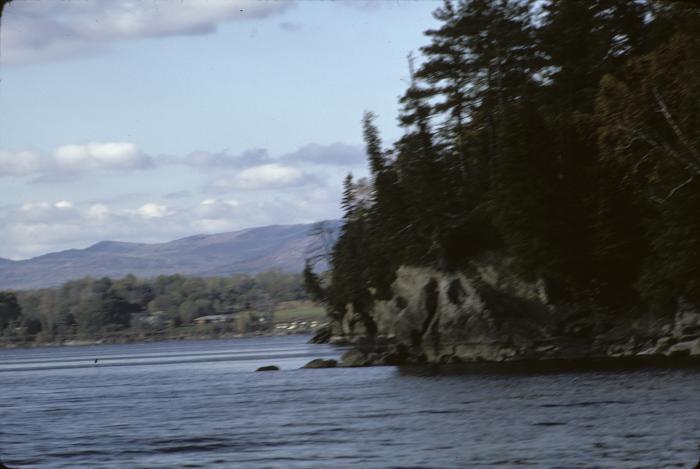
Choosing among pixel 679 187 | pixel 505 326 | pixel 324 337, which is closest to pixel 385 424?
pixel 679 187

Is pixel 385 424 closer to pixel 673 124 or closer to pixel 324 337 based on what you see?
pixel 673 124

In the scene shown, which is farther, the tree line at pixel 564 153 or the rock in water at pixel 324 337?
the rock in water at pixel 324 337

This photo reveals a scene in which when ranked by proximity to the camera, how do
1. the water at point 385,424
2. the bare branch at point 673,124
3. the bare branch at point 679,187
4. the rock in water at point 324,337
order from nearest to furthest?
the water at point 385,424 < the bare branch at point 673,124 < the bare branch at point 679,187 < the rock in water at point 324,337

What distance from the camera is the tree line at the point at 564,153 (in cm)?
5809

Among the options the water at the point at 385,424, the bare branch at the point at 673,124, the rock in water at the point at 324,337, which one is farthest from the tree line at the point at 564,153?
the rock in water at the point at 324,337

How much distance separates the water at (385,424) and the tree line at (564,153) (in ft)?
34.4

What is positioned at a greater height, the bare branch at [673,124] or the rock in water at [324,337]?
the bare branch at [673,124]

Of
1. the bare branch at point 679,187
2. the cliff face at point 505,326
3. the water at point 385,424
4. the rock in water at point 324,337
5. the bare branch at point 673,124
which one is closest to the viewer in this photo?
the water at point 385,424

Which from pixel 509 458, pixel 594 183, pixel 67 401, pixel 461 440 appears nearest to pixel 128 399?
pixel 67 401

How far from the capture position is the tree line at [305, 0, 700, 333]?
5809 cm

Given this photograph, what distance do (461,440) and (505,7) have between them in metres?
50.1

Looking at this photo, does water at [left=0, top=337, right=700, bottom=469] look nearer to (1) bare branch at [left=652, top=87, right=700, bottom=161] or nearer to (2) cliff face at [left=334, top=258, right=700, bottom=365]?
(2) cliff face at [left=334, top=258, right=700, bottom=365]

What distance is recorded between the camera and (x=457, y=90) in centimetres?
8244

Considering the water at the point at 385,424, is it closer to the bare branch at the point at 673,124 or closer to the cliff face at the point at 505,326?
the cliff face at the point at 505,326
